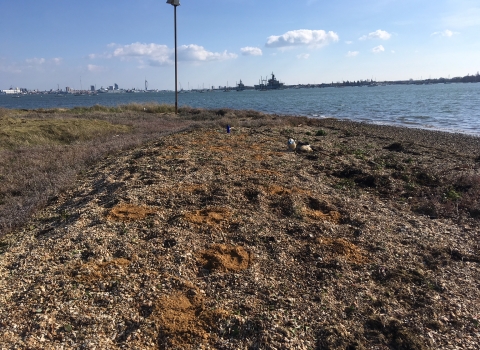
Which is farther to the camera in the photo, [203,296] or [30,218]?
[30,218]

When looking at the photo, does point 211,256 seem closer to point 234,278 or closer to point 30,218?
point 234,278

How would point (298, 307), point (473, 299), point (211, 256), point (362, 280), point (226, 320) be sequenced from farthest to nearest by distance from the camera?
point (211, 256), point (362, 280), point (473, 299), point (298, 307), point (226, 320)

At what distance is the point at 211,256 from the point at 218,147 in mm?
6730

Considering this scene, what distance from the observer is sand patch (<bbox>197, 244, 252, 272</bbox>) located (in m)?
4.59

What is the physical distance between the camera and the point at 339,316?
382cm

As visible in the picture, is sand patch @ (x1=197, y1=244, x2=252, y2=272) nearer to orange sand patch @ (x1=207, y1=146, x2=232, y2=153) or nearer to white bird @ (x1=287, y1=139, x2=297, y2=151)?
orange sand patch @ (x1=207, y1=146, x2=232, y2=153)

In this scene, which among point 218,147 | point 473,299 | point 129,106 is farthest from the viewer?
point 129,106

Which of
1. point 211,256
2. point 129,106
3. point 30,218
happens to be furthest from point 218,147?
point 129,106

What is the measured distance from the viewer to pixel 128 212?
616cm

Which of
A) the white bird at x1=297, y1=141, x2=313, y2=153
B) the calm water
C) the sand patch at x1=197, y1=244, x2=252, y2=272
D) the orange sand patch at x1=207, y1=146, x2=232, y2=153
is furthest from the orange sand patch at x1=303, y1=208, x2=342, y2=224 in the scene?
the calm water

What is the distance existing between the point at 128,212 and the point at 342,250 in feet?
11.3

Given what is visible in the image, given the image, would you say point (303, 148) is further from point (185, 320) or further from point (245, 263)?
point (185, 320)

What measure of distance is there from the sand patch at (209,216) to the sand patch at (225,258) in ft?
2.53

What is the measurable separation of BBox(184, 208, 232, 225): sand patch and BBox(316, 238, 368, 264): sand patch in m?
1.56
